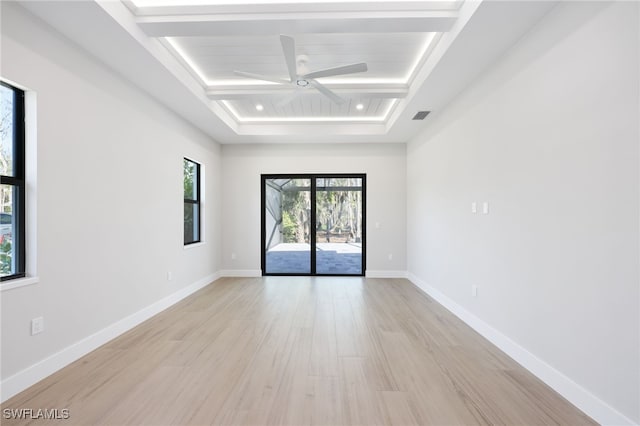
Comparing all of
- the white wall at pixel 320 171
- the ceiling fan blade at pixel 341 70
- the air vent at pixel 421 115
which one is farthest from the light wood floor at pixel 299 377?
the air vent at pixel 421 115

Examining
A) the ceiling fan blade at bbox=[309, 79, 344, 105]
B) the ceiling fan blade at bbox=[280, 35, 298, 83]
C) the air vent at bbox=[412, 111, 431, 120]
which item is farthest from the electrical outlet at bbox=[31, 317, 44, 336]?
the air vent at bbox=[412, 111, 431, 120]

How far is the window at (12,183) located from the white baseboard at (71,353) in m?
0.67

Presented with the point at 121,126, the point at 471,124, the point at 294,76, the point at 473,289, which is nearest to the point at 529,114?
the point at 471,124

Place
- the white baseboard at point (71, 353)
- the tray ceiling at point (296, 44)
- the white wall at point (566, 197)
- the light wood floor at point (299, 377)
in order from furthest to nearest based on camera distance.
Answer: the tray ceiling at point (296, 44) < the white baseboard at point (71, 353) < the light wood floor at point (299, 377) < the white wall at point (566, 197)

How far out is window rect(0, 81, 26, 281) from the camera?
6.37ft

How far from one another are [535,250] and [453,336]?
1.19 meters

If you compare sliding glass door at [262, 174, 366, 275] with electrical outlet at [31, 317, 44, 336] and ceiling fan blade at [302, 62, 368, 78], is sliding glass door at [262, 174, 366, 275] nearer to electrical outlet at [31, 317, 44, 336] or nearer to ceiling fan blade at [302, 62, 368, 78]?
ceiling fan blade at [302, 62, 368, 78]

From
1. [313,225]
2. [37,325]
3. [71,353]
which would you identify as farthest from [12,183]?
[313,225]

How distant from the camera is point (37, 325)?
203 cm

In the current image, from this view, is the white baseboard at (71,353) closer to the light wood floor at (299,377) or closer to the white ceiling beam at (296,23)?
the light wood floor at (299,377)

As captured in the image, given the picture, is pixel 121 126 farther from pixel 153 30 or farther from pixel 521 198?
pixel 521 198

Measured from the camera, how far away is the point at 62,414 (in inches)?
67.1

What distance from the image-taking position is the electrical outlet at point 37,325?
6.56 ft

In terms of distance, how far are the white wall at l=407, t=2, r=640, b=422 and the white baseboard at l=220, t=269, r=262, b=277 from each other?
3.77 meters
